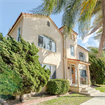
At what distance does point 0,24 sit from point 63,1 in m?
7.65

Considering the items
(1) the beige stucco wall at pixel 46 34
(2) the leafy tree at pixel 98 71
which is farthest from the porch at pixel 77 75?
(2) the leafy tree at pixel 98 71

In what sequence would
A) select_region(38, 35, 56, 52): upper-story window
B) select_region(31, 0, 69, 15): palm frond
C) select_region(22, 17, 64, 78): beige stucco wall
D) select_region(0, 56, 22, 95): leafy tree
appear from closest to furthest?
select_region(0, 56, 22, 95): leafy tree < select_region(31, 0, 69, 15): palm frond < select_region(22, 17, 64, 78): beige stucco wall < select_region(38, 35, 56, 52): upper-story window

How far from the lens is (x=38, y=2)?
831 centimetres

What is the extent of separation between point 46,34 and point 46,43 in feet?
4.00

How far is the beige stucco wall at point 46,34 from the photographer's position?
10688 millimetres

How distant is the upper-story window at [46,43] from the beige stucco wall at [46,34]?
463 mm

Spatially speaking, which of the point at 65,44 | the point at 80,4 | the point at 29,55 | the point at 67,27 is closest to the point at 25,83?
the point at 29,55

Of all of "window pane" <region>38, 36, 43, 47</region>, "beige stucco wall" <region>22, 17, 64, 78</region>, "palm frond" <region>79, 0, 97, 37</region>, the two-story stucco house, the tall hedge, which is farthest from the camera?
"window pane" <region>38, 36, 43, 47</region>

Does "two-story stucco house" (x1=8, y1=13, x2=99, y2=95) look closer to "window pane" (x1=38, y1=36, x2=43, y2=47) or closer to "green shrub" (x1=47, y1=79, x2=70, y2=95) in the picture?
"window pane" (x1=38, y1=36, x2=43, y2=47)

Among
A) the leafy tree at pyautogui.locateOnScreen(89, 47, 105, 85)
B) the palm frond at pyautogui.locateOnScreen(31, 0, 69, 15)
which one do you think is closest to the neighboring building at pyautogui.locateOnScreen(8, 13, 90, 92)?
the palm frond at pyautogui.locateOnScreen(31, 0, 69, 15)

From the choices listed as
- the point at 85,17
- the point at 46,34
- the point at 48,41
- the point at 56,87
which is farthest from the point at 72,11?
the point at 56,87

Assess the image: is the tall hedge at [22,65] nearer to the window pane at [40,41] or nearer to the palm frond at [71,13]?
the window pane at [40,41]

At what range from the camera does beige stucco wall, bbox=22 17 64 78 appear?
10688 millimetres

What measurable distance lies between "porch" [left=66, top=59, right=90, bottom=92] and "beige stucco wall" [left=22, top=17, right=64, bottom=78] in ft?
6.34
